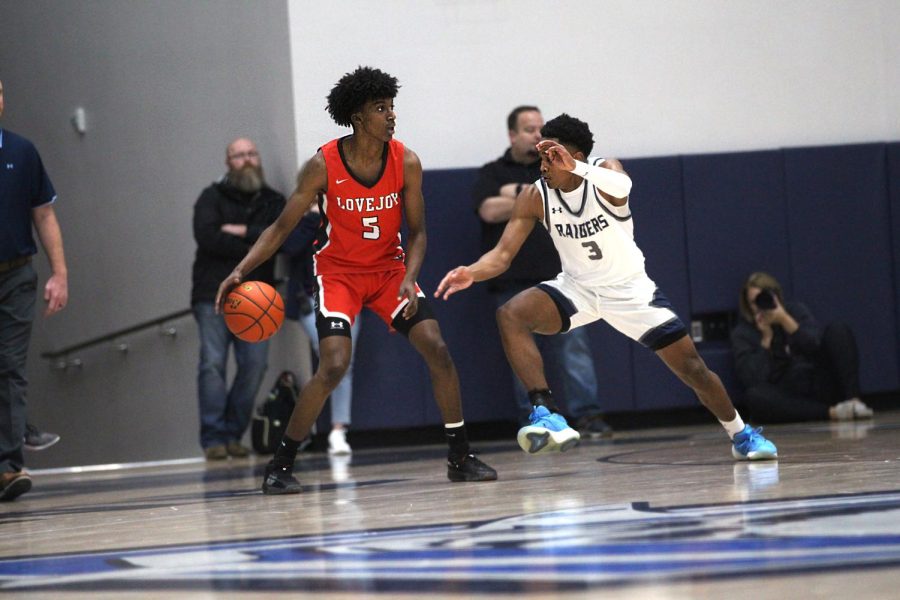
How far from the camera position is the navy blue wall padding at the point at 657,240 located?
8445 millimetres

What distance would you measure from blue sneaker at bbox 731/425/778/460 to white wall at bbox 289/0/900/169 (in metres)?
3.77

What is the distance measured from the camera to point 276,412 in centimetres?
814

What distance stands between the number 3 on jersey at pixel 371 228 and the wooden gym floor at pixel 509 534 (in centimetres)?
95

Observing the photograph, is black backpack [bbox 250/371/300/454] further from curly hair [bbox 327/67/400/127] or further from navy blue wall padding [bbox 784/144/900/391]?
curly hair [bbox 327/67/400/127]

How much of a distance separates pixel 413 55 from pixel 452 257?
1308 millimetres

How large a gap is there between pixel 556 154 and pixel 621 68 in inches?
156

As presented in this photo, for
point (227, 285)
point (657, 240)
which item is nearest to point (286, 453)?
point (227, 285)

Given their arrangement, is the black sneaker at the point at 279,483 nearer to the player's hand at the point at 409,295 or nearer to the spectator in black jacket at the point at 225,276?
the player's hand at the point at 409,295

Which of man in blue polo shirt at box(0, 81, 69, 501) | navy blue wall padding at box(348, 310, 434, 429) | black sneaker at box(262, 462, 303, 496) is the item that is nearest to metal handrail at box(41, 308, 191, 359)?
navy blue wall padding at box(348, 310, 434, 429)

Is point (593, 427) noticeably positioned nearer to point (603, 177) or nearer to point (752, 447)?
point (752, 447)

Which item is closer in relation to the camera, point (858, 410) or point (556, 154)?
point (556, 154)

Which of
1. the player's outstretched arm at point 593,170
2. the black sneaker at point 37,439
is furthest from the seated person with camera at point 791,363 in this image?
the black sneaker at point 37,439

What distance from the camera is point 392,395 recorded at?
821 centimetres

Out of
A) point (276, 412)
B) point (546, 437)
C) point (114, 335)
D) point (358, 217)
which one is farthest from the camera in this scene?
point (114, 335)
